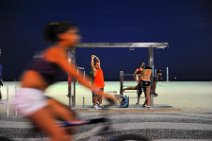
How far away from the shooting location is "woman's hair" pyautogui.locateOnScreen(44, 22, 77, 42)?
4758 mm

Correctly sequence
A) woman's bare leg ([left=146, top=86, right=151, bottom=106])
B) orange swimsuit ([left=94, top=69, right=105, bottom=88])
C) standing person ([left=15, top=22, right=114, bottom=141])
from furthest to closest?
woman's bare leg ([left=146, top=86, right=151, bottom=106]) → orange swimsuit ([left=94, top=69, right=105, bottom=88]) → standing person ([left=15, top=22, right=114, bottom=141])

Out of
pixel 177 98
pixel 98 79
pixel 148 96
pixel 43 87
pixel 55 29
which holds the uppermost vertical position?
pixel 55 29

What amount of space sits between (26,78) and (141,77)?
11.7 meters

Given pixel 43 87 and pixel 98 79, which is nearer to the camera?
pixel 43 87

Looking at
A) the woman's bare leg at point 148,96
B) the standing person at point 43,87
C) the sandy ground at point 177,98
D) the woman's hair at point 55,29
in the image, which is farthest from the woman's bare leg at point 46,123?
the woman's bare leg at point 148,96

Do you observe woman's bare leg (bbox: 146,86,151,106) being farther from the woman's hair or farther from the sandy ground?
the woman's hair

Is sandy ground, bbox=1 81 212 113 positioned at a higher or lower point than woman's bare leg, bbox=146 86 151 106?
lower

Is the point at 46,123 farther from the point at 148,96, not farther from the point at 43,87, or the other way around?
the point at 148,96

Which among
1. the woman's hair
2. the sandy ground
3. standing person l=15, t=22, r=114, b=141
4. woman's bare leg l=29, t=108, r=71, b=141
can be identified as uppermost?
the woman's hair

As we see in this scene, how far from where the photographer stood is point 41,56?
15.2 feet

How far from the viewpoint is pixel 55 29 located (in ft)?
15.6

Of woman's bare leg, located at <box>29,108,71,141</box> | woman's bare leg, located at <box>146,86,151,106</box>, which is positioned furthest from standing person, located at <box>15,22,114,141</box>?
woman's bare leg, located at <box>146,86,151,106</box>

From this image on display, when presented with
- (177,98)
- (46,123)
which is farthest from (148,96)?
(46,123)

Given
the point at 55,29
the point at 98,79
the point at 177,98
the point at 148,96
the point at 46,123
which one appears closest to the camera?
the point at 46,123
